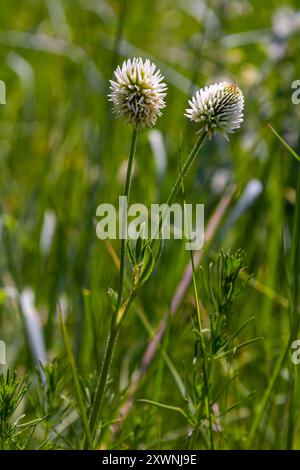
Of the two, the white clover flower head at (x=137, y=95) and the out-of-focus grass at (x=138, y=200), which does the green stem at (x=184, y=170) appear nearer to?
the white clover flower head at (x=137, y=95)

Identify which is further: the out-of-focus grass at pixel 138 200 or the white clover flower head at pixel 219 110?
the out-of-focus grass at pixel 138 200

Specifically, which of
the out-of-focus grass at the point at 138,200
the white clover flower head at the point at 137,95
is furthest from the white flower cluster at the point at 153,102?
the out-of-focus grass at the point at 138,200

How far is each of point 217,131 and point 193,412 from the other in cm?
43

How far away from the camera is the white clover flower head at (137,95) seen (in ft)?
2.50

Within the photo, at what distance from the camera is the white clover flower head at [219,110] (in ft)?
2.53

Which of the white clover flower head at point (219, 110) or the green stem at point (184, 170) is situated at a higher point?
the white clover flower head at point (219, 110)

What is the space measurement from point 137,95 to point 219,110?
9 centimetres

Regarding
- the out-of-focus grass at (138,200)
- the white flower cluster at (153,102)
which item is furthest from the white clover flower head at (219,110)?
the out-of-focus grass at (138,200)

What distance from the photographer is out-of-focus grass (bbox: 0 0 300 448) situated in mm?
1338

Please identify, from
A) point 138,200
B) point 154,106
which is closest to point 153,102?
point 154,106

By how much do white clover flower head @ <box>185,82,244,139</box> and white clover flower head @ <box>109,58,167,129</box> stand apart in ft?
0.12

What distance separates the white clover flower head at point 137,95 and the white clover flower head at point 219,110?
0.12 ft

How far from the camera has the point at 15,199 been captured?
2111mm
